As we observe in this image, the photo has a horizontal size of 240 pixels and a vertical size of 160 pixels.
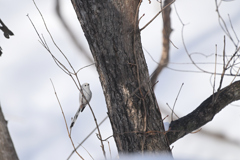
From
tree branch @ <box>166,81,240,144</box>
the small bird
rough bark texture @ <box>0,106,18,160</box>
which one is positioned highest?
tree branch @ <box>166,81,240,144</box>

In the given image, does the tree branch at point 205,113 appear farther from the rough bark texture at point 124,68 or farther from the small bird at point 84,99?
the small bird at point 84,99

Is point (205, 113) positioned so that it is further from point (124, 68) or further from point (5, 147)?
point (5, 147)

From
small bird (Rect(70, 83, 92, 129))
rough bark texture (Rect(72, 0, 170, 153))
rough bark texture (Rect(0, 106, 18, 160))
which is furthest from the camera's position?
small bird (Rect(70, 83, 92, 129))

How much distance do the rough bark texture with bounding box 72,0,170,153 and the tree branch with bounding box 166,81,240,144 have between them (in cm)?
23

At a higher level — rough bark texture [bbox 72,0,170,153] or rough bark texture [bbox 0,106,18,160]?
rough bark texture [bbox 72,0,170,153]

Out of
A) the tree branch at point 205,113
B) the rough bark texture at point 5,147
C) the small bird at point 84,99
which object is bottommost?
the rough bark texture at point 5,147

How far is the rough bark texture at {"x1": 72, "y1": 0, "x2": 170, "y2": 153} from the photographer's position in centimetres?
141

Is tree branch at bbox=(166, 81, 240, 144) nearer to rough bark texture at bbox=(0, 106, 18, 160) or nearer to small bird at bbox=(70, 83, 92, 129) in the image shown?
small bird at bbox=(70, 83, 92, 129)

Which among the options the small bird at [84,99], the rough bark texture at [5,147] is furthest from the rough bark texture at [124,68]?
the rough bark texture at [5,147]

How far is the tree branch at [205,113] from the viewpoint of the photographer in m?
1.65

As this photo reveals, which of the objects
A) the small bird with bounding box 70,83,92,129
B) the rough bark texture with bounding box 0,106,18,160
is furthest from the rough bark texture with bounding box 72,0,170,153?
the rough bark texture with bounding box 0,106,18,160

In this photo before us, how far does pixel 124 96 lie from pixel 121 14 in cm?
34

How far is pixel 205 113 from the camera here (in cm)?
164

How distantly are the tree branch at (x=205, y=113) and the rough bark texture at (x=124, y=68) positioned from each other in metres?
0.23
